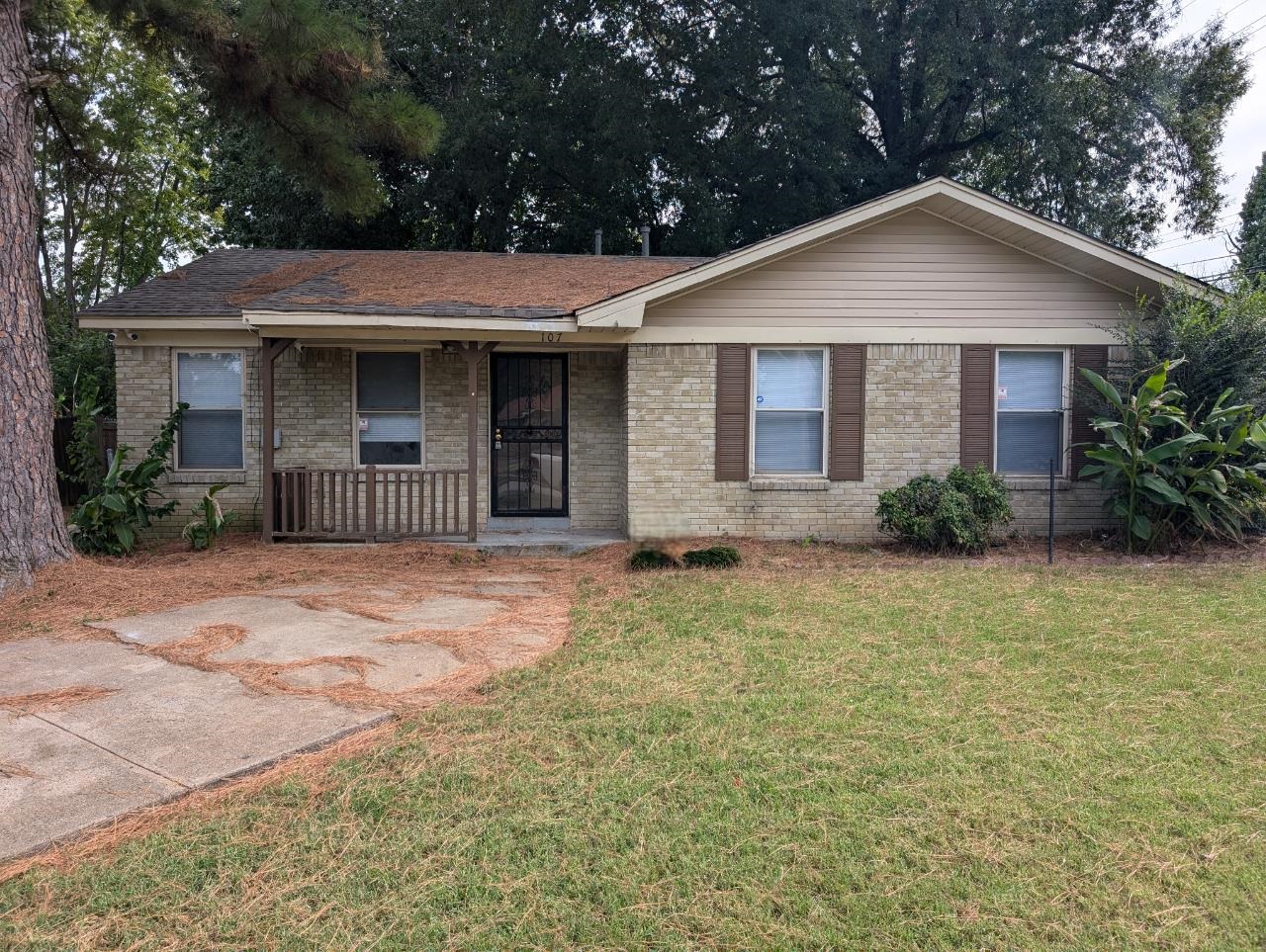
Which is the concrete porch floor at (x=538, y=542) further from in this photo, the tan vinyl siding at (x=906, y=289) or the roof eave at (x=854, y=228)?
the tan vinyl siding at (x=906, y=289)

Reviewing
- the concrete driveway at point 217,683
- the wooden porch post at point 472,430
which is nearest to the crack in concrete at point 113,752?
the concrete driveway at point 217,683

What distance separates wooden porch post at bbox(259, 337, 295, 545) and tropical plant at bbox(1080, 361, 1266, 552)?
868cm

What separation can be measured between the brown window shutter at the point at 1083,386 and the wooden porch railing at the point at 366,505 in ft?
23.7

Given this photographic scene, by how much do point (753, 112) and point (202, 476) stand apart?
1491 cm

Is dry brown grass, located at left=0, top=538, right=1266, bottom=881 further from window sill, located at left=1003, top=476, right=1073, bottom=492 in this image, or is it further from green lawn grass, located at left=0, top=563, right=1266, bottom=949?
window sill, located at left=1003, top=476, right=1073, bottom=492

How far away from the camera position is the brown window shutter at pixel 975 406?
9.62 metres

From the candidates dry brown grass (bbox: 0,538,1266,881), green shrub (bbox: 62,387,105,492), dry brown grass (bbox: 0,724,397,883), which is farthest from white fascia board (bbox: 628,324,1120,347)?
dry brown grass (bbox: 0,724,397,883)

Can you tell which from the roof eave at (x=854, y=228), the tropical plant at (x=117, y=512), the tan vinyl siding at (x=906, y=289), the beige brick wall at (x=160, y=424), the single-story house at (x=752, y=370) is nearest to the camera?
the tropical plant at (x=117, y=512)

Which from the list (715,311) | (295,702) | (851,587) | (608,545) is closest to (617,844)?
(295,702)

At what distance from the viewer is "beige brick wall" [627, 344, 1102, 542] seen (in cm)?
955

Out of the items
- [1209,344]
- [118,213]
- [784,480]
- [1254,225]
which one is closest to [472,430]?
[784,480]

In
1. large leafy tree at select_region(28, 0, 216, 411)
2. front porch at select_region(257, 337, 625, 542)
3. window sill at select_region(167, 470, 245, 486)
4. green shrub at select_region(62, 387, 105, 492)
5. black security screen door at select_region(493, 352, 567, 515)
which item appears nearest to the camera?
green shrub at select_region(62, 387, 105, 492)

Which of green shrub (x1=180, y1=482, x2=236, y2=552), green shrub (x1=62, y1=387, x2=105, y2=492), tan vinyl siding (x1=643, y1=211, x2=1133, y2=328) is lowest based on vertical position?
green shrub (x1=180, y1=482, x2=236, y2=552)

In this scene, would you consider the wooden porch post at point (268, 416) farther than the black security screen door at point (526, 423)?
No
